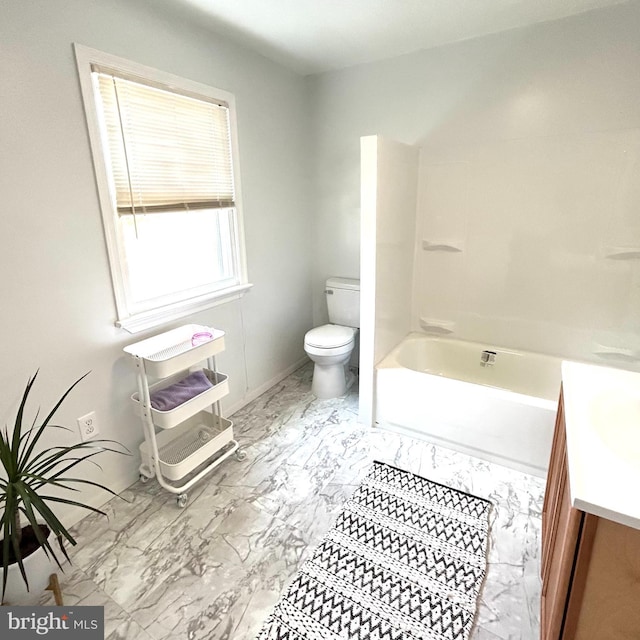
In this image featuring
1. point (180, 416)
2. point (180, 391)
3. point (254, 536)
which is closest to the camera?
point (254, 536)

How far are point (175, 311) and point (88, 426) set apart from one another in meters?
0.71

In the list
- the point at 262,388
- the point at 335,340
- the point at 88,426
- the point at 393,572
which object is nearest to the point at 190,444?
the point at 88,426

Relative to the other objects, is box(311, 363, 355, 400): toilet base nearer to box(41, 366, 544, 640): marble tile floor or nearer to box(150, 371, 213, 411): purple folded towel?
box(41, 366, 544, 640): marble tile floor

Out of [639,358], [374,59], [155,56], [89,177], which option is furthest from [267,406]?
[374,59]

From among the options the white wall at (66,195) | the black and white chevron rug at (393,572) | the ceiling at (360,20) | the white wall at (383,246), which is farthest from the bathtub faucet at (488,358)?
the ceiling at (360,20)

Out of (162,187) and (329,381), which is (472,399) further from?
(162,187)

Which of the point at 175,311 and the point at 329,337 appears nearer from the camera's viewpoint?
the point at 175,311

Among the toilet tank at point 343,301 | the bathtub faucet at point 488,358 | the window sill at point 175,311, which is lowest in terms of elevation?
the bathtub faucet at point 488,358

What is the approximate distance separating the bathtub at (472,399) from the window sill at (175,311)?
107cm

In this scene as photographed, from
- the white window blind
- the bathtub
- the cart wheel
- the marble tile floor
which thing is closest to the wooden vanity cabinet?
the marble tile floor

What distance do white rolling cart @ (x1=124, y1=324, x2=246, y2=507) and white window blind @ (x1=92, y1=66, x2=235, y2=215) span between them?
69 centimetres

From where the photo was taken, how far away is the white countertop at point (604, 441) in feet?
2.75

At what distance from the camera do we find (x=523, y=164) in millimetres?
2410

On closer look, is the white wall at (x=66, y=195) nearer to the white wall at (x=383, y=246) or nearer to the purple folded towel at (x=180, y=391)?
the purple folded towel at (x=180, y=391)
